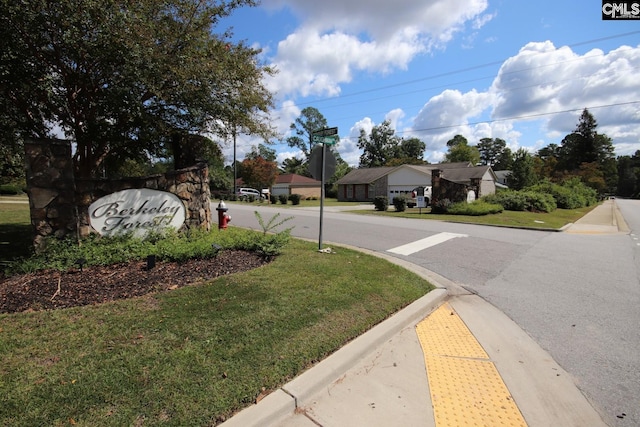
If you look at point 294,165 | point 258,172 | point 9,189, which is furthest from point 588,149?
point 9,189

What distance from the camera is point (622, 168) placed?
334 feet

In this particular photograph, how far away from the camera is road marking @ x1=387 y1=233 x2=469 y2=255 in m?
8.55

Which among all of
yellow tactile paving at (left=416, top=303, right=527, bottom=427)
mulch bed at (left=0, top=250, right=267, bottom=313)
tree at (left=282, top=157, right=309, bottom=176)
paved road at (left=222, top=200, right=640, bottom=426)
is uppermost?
tree at (left=282, top=157, right=309, bottom=176)

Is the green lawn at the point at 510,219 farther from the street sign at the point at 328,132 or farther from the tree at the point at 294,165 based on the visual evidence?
the tree at the point at 294,165

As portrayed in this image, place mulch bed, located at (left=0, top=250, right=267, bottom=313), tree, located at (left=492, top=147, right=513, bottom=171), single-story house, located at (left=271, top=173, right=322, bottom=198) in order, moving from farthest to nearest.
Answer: tree, located at (left=492, top=147, right=513, bottom=171) → single-story house, located at (left=271, top=173, right=322, bottom=198) → mulch bed, located at (left=0, top=250, right=267, bottom=313)

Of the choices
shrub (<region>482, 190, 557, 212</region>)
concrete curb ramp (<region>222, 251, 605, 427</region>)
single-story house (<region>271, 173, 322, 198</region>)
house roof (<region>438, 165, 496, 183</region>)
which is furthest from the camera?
single-story house (<region>271, 173, 322, 198</region>)

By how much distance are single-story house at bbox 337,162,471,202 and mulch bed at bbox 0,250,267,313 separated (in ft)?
107

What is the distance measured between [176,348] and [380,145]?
72.9 m

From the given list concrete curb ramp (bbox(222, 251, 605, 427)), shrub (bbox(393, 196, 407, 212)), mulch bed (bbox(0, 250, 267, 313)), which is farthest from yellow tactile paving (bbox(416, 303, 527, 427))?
shrub (bbox(393, 196, 407, 212))

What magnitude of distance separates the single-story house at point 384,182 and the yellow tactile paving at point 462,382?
33060 mm

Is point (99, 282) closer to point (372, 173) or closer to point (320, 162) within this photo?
point (320, 162)

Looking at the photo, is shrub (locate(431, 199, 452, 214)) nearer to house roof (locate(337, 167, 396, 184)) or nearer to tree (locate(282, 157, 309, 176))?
house roof (locate(337, 167, 396, 184))

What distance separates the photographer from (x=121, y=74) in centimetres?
534

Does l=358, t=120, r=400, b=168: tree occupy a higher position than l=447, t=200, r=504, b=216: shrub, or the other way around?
l=358, t=120, r=400, b=168: tree
